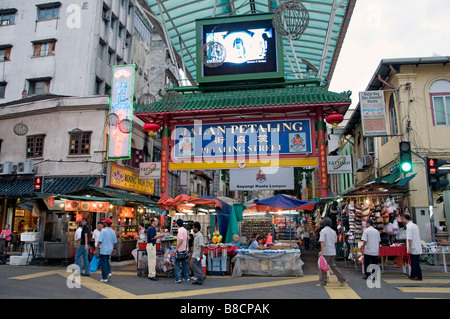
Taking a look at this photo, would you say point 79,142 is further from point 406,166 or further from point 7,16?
point 406,166

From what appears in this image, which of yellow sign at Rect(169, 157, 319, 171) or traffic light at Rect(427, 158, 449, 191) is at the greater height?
yellow sign at Rect(169, 157, 319, 171)

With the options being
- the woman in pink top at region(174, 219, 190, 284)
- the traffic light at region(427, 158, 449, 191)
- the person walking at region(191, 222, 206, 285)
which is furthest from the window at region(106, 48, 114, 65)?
the traffic light at region(427, 158, 449, 191)

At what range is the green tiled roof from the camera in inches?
590

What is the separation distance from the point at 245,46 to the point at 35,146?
13524mm

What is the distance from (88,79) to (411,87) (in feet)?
64.9

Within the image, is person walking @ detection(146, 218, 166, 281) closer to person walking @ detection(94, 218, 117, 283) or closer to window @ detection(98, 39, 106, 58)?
person walking @ detection(94, 218, 117, 283)

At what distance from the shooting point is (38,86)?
2597 cm

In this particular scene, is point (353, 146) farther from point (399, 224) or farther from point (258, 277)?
point (258, 277)

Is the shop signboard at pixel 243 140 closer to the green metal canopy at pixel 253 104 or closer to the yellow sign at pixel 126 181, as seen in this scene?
the green metal canopy at pixel 253 104

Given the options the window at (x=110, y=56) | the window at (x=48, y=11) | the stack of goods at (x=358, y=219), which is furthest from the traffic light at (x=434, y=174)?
the window at (x=48, y=11)

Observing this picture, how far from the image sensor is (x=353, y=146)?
85.8 feet

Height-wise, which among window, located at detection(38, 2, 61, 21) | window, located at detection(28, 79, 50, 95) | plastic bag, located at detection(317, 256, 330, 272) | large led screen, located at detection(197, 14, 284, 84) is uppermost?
window, located at detection(38, 2, 61, 21)

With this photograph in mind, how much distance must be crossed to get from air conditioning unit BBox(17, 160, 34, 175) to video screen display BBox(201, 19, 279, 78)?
11191 mm
